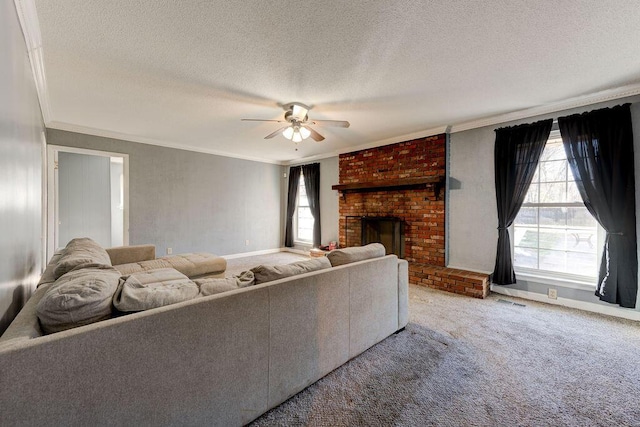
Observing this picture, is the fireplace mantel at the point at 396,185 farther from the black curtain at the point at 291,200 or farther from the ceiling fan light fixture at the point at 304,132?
the ceiling fan light fixture at the point at 304,132

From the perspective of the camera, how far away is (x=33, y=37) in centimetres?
189

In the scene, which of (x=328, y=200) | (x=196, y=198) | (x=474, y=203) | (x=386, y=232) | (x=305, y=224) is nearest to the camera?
(x=474, y=203)

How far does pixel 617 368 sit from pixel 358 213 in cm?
391

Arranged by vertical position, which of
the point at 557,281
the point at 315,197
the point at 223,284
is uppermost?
the point at 315,197

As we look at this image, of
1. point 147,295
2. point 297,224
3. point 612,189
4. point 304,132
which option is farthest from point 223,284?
point 297,224

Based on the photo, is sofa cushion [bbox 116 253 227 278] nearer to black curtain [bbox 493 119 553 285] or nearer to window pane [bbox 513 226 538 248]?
black curtain [bbox 493 119 553 285]

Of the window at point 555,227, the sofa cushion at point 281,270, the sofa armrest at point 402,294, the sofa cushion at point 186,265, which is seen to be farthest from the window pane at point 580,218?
the sofa cushion at point 186,265

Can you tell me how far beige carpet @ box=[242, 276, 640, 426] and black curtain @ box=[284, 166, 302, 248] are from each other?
448 centimetres

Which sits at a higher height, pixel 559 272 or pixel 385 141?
pixel 385 141

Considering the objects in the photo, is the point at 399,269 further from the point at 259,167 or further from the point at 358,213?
the point at 259,167

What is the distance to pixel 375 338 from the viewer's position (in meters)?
2.23

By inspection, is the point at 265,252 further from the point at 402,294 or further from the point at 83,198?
the point at 402,294

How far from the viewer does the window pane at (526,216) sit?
11.4ft

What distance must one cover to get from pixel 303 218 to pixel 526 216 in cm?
457
